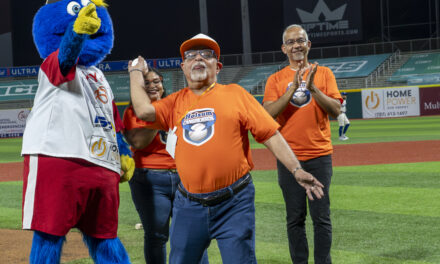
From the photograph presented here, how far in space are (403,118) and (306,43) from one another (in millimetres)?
25116

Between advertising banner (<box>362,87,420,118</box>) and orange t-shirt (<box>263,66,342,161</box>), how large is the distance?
2574cm

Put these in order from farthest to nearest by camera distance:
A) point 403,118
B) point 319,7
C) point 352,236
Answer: point 319,7 → point 403,118 → point 352,236

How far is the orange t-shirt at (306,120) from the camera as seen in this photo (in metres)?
4.99

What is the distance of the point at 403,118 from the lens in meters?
28.7

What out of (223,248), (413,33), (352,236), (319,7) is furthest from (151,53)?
(223,248)

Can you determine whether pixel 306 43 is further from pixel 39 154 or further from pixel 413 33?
pixel 413 33

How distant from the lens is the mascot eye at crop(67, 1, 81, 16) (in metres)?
4.15

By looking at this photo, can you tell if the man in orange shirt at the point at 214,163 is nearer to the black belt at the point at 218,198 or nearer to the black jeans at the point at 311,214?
the black belt at the point at 218,198

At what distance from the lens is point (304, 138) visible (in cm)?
499

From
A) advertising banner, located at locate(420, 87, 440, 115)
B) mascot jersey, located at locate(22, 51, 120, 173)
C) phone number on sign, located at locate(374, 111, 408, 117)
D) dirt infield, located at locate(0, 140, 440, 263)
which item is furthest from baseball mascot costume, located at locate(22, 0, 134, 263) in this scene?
advertising banner, located at locate(420, 87, 440, 115)

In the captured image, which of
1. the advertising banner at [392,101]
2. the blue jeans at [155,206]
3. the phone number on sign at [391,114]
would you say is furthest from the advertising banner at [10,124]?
the blue jeans at [155,206]

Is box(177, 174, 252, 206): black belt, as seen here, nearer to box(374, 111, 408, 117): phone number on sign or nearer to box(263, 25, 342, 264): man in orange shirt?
box(263, 25, 342, 264): man in orange shirt

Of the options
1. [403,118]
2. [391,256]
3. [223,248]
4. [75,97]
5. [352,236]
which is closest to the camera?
[223,248]

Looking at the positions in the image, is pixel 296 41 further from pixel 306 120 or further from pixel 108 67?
pixel 108 67
